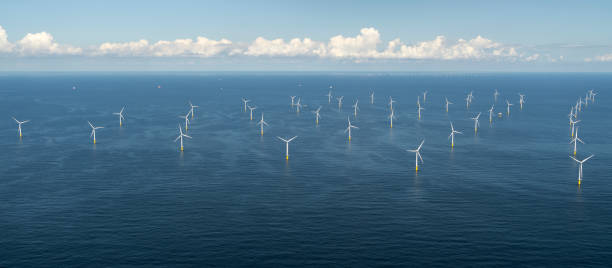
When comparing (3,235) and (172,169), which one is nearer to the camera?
(3,235)

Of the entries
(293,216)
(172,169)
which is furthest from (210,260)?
(172,169)

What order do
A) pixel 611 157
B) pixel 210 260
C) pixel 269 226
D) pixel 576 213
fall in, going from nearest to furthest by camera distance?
1. pixel 210 260
2. pixel 269 226
3. pixel 576 213
4. pixel 611 157

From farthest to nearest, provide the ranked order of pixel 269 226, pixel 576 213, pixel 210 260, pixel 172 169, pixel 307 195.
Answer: pixel 172 169 < pixel 307 195 < pixel 576 213 < pixel 269 226 < pixel 210 260

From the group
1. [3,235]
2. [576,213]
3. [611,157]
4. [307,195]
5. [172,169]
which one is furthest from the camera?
[611,157]

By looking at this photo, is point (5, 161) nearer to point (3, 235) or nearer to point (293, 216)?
point (3, 235)

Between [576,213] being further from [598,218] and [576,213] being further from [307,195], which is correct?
[307,195]

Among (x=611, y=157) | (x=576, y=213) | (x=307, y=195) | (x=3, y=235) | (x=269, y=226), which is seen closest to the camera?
(x=3, y=235)

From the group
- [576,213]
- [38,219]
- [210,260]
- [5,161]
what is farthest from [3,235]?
[576,213]

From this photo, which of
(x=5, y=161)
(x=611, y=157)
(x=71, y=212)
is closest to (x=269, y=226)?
(x=71, y=212)

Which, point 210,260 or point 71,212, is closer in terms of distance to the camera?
point 210,260
